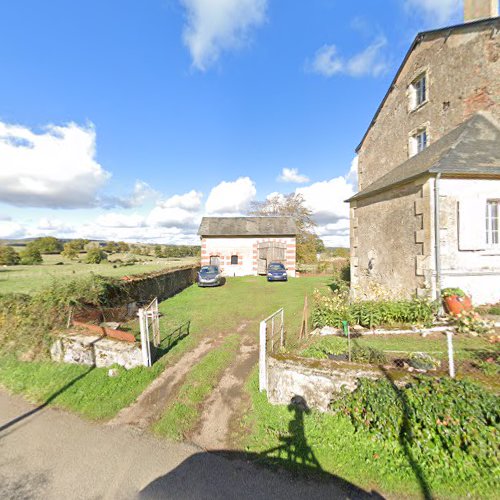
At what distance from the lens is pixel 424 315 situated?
727 centimetres

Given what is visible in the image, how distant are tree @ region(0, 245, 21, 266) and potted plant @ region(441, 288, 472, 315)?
45.5m

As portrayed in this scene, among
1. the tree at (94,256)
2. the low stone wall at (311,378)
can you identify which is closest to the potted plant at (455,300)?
the low stone wall at (311,378)

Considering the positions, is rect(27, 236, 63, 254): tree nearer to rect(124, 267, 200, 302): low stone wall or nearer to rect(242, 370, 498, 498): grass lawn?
rect(124, 267, 200, 302): low stone wall

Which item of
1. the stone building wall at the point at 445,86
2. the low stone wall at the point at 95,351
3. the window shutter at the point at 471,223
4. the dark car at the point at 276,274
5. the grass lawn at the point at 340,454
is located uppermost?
the stone building wall at the point at 445,86

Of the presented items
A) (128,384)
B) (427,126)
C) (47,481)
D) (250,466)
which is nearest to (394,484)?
(250,466)

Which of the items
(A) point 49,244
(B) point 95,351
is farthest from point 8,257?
(B) point 95,351

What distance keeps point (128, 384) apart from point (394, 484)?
195 inches

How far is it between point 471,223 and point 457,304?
2.76 m

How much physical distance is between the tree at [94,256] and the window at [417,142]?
142 ft

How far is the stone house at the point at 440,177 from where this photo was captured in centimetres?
819

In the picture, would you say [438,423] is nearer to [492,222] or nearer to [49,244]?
[492,222]

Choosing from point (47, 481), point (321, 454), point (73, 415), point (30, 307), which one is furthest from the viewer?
point (30, 307)

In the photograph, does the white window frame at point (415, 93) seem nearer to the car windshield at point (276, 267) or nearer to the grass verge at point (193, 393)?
the car windshield at point (276, 267)

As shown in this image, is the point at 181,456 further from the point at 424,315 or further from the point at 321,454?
the point at 424,315
